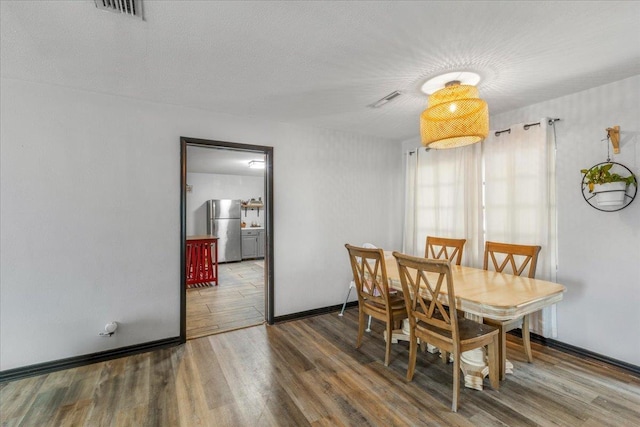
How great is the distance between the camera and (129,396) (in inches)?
80.8

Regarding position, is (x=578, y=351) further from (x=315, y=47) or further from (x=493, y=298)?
(x=315, y=47)

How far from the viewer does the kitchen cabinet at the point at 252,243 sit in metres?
7.87

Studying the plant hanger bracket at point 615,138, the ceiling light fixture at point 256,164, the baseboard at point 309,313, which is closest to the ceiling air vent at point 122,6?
the baseboard at point 309,313

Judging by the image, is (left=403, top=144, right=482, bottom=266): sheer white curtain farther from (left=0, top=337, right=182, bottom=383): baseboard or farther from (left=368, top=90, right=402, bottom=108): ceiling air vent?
(left=0, top=337, right=182, bottom=383): baseboard

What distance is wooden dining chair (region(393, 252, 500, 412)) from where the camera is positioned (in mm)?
1877

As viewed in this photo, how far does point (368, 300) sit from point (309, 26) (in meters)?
2.33

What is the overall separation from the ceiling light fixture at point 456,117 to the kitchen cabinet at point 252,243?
6.44m

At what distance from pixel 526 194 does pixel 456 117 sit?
1.52m

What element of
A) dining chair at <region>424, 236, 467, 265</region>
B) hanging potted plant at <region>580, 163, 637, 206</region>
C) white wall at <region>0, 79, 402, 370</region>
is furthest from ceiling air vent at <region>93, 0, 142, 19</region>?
hanging potted plant at <region>580, 163, 637, 206</region>

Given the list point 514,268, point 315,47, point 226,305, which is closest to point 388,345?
point 514,268

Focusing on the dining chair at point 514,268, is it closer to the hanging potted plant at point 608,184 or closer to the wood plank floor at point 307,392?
the wood plank floor at point 307,392

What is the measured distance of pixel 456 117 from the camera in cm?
202

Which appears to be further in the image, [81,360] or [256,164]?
[256,164]

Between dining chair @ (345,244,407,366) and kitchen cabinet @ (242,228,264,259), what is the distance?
5.63 m
